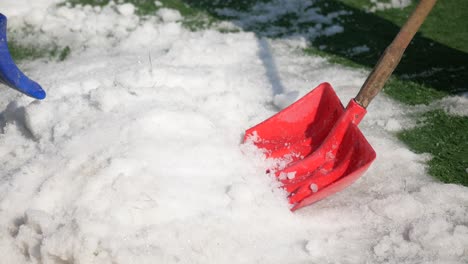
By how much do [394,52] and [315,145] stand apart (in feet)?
2.06

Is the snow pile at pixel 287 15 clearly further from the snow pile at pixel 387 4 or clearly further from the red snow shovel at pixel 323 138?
the red snow shovel at pixel 323 138

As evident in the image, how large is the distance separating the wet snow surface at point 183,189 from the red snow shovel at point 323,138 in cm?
11

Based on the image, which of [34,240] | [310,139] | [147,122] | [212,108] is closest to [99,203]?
[34,240]

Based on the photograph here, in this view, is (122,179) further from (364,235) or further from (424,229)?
(424,229)

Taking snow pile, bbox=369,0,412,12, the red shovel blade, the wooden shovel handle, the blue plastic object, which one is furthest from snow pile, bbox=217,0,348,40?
the blue plastic object

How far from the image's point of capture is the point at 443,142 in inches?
115

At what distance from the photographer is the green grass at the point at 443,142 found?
2674 mm

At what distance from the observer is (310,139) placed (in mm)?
2707

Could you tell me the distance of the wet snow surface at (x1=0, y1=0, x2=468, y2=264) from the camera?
7.05ft

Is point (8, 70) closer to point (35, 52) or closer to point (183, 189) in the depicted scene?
point (183, 189)

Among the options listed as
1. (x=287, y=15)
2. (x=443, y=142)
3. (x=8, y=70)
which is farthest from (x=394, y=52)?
(x=287, y=15)

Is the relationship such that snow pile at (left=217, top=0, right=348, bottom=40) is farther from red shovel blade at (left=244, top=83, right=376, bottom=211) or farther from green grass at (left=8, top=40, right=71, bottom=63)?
red shovel blade at (left=244, top=83, right=376, bottom=211)

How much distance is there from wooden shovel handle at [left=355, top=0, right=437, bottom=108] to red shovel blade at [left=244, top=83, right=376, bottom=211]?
0.10 m

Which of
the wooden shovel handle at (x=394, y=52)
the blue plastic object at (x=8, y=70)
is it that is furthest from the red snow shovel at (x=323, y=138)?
the blue plastic object at (x=8, y=70)
